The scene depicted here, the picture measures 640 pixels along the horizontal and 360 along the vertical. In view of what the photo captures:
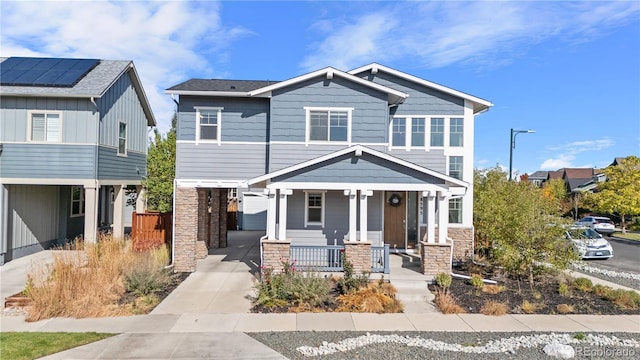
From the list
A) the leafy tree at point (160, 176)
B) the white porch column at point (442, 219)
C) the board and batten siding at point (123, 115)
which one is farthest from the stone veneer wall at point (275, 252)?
the board and batten siding at point (123, 115)

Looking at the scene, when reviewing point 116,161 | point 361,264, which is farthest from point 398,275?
point 116,161

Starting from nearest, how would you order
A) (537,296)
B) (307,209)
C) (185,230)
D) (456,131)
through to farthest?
(537,296)
(185,230)
(307,209)
(456,131)

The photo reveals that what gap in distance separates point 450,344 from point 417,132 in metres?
8.63

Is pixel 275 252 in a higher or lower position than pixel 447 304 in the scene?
higher

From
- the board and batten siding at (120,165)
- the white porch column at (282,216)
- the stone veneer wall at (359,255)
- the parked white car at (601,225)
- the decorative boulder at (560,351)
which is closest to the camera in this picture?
the decorative boulder at (560,351)

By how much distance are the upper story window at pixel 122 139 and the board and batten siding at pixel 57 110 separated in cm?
228

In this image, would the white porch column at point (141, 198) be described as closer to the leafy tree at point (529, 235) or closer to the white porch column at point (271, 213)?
the white porch column at point (271, 213)

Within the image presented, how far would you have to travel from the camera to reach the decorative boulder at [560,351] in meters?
6.28

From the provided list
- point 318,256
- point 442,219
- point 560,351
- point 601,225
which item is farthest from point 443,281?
point 601,225

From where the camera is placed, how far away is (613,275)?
42.8 ft

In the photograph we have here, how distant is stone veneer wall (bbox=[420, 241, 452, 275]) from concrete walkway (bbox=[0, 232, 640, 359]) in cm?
70

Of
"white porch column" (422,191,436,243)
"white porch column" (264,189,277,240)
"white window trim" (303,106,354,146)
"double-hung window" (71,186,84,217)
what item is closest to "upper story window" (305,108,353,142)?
"white window trim" (303,106,354,146)

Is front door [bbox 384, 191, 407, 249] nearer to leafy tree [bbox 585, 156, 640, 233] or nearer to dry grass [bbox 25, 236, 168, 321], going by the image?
dry grass [bbox 25, 236, 168, 321]

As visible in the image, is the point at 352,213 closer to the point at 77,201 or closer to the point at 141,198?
the point at 141,198
